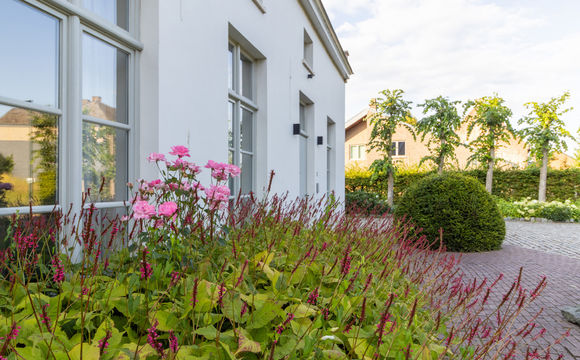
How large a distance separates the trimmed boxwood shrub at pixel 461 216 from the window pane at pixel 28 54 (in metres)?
6.18

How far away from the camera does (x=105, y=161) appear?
2873 millimetres

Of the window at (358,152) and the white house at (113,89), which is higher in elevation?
the window at (358,152)

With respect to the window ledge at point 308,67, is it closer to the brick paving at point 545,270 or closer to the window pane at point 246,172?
the window pane at point 246,172

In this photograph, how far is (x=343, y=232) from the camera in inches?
130

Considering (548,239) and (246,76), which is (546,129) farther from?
(246,76)

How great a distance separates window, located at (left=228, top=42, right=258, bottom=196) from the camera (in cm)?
506

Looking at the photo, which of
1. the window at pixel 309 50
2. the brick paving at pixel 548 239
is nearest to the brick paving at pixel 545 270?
the brick paving at pixel 548 239

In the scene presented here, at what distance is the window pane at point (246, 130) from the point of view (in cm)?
543

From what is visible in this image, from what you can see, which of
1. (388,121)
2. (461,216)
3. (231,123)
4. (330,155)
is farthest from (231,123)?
(388,121)

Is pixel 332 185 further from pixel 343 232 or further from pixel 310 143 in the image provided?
pixel 343 232

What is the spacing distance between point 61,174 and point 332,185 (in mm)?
9099

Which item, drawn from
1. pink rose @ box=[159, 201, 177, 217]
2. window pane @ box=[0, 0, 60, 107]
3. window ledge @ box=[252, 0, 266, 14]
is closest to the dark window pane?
window ledge @ box=[252, 0, 266, 14]

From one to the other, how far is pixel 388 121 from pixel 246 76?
13522 millimetres

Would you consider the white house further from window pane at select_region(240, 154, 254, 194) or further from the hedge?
the hedge
